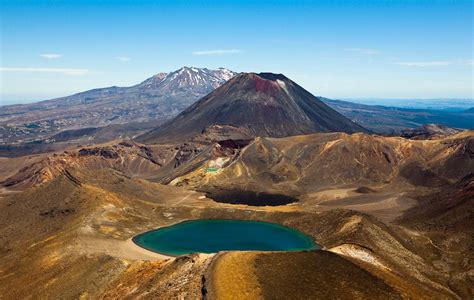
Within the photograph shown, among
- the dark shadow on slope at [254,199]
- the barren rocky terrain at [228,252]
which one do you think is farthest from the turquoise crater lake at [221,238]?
the dark shadow on slope at [254,199]

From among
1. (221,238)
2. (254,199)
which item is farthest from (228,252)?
(254,199)

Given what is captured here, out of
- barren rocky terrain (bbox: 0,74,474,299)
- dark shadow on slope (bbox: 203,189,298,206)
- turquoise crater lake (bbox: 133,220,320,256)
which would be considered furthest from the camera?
dark shadow on slope (bbox: 203,189,298,206)

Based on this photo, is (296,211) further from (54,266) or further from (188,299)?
(188,299)

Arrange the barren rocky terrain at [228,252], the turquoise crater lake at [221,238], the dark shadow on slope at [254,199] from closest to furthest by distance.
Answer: the barren rocky terrain at [228,252], the turquoise crater lake at [221,238], the dark shadow on slope at [254,199]

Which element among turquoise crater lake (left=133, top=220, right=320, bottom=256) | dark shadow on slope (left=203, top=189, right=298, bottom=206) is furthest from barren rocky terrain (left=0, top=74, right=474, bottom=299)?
turquoise crater lake (left=133, top=220, right=320, bottom=256)

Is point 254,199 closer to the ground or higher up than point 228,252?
closer to the ground

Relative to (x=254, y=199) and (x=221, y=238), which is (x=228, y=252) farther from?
(x=254, y=199)

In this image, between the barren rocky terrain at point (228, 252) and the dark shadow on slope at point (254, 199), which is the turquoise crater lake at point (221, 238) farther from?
the dark shadow on slope at point (254, 199)

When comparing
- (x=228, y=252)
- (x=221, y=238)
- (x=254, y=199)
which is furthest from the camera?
(x=254, y=199)

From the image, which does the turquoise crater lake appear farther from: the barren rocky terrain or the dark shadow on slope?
the dark shadow on slope

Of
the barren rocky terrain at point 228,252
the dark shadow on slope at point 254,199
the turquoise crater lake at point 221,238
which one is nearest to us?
the barren rocky terrain at point 228,252
